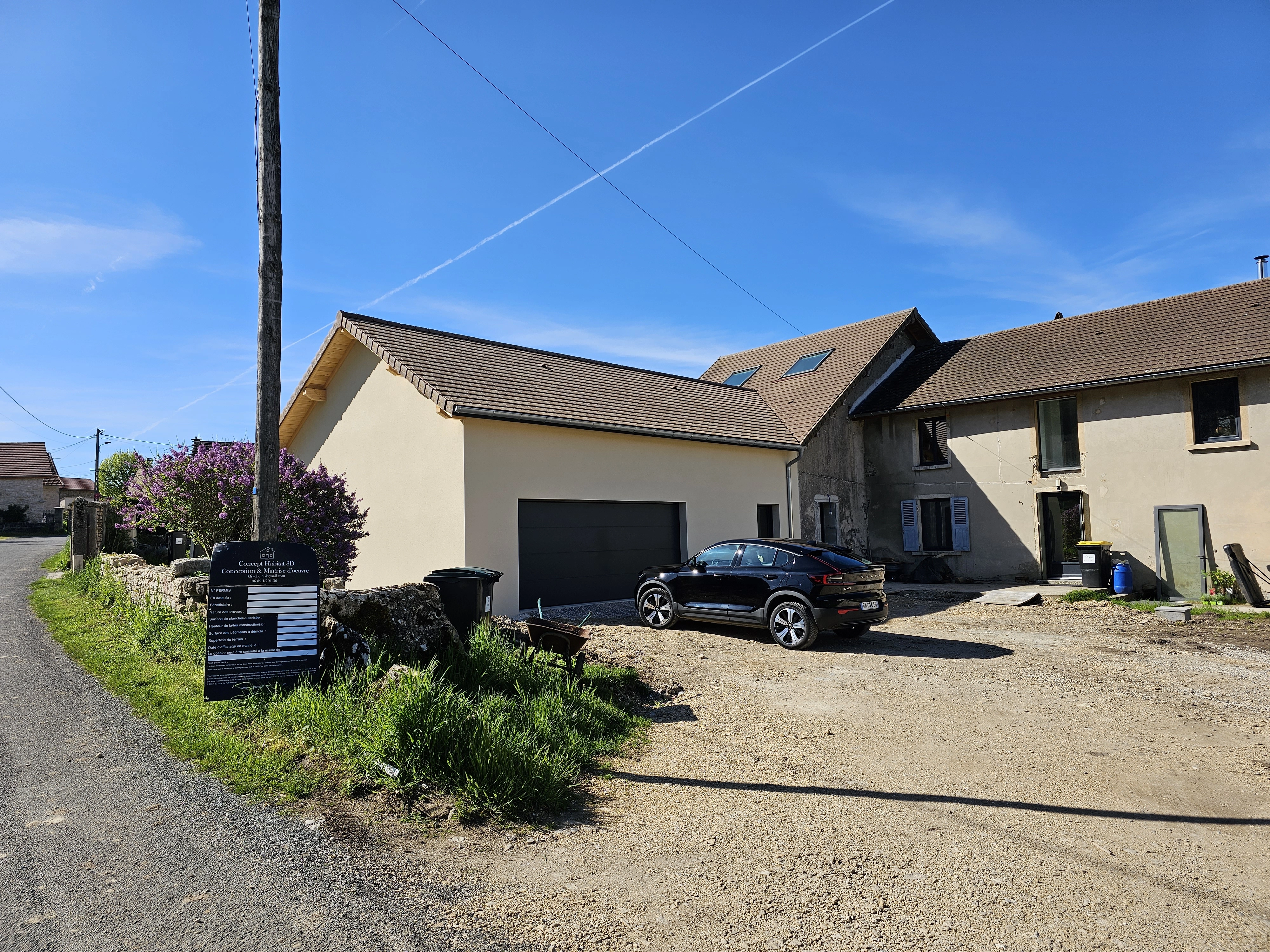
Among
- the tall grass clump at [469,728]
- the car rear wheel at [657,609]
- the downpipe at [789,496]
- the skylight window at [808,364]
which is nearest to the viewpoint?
the tall grass clump at [469,728]

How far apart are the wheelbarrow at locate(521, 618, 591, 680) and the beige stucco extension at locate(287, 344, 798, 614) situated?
5.35m

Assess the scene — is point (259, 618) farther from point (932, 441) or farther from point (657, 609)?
point (932, 441)

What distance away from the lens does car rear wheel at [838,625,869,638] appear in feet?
36.7

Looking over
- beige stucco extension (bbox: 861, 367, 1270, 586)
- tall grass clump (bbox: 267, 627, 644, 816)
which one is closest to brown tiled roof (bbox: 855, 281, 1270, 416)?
beige stucco extension (bbox: 861, 367, 1270, 586)

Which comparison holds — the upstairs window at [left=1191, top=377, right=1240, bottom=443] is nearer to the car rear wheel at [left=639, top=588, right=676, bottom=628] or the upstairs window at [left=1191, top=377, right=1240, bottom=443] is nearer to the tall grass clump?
the car rear wheel at [left=639, top=588, right=676, bottom=628]

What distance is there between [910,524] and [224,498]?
688 inches

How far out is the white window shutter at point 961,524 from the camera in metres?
20.5

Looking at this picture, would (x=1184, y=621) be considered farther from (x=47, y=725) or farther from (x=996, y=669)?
(x=47, y=725)

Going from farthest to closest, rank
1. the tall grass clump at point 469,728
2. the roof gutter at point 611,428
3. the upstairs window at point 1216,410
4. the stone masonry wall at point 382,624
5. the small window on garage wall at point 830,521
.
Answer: the small window on garage wall at point 830,521 → the upstairs window at point 1216,410 → the roof gutter at point 611,428 → the stone masonry wall at point 382,624 → the tall grass clump at point 469,728

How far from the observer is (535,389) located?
49.3 feet

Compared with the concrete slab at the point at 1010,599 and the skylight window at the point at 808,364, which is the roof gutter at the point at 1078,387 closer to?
the skylight window at the point at 808,364

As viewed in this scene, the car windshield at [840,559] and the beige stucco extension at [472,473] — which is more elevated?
the beige stucco extension at [472,473]

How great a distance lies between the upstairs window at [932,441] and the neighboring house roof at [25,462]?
177 feet

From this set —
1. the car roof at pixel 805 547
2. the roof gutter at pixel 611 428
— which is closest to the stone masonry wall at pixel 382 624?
the car roof at pixel 805 547
